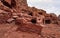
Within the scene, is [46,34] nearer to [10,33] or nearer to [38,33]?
[38,33]

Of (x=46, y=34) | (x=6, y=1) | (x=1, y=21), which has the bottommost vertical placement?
(x=46, y=34)

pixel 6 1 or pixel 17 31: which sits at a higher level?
pixel 6 1

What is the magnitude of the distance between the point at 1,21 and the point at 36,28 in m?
2.74

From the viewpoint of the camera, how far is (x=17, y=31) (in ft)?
38.4

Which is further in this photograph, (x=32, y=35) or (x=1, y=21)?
(x=1, y=21)

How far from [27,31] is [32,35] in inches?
16.8

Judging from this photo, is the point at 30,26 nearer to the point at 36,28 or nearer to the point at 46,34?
the point at 36,28

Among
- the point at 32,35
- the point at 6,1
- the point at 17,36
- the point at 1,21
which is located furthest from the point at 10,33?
the point at 6,1

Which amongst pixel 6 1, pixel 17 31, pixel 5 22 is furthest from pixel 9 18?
pixel 6 1

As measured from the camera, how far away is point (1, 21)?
13250 mm

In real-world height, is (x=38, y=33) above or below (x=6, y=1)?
below

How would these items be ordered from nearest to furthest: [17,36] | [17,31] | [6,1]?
[17,36], [17,31], [6,1]

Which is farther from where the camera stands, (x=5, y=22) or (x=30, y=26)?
(x=5, y=22)

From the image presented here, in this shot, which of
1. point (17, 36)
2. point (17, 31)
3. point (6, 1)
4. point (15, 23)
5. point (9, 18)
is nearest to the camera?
point (17, 36)
